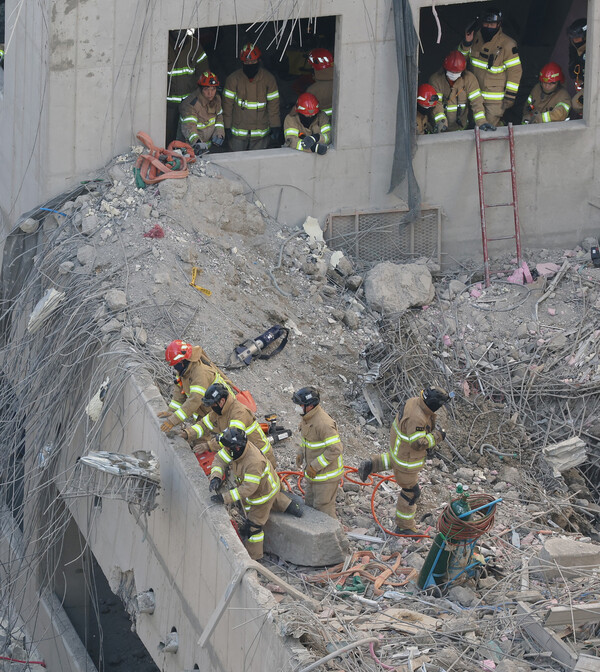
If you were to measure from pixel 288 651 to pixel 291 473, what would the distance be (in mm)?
3067

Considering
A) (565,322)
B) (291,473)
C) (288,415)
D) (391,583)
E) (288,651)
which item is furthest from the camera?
(565,322)

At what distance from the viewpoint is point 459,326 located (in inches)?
551

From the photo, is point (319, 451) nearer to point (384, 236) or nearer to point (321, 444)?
point (321, 444)

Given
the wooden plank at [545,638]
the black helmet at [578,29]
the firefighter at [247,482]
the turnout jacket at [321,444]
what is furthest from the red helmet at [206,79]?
the wooden plank at [545,638]

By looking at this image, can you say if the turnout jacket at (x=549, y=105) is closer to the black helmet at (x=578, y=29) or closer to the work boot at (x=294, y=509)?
the black helmet at (x=578, y=29)

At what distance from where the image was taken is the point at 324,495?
412 inches

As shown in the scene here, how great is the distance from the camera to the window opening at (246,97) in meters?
14.4

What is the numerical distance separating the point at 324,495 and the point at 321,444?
19.4 inches

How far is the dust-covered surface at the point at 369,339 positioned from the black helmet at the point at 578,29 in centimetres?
275

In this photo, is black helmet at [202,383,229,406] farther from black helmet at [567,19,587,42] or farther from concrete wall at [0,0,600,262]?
black helmet at [567,19,587,42]

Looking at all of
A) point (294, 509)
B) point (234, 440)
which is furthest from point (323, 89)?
point (234, 440)

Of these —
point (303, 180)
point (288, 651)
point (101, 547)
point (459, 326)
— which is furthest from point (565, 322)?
point (288, 651)

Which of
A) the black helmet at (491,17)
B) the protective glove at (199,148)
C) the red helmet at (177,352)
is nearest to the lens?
the red helmet at (177,352)

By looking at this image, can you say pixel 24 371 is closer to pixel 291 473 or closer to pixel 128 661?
pixel 291 473
